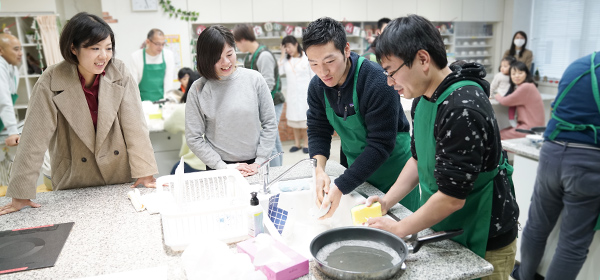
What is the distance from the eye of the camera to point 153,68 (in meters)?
4.66

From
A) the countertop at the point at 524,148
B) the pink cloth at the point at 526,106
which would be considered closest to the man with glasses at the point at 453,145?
the countertop at the point at 524,148

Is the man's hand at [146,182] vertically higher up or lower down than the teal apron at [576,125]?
lower down

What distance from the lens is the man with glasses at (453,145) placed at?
1056 mm

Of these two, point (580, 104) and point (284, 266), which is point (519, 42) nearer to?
point (580, 104)

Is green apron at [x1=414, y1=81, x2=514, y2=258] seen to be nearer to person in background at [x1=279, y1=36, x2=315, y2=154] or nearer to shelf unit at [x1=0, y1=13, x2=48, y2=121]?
person in background at [x1=279, y1=36, x2=315, y2=154]

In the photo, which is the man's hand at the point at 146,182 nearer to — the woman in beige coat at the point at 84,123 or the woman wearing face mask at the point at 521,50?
the woman in beige coat at the point at 84,123

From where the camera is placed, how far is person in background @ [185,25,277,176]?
189 cm

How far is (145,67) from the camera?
4.62 m

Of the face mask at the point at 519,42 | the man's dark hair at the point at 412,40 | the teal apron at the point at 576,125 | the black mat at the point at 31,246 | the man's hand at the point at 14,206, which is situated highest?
the man's dark hair at the point at 412,40

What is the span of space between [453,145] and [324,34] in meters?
0.61

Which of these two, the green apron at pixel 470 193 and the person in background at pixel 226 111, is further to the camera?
the person in background at pixel 226 111

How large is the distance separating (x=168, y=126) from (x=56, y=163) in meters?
1.60

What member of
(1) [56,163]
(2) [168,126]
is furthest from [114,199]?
(2) [168,126]

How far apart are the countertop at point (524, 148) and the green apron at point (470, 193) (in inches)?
62.6
